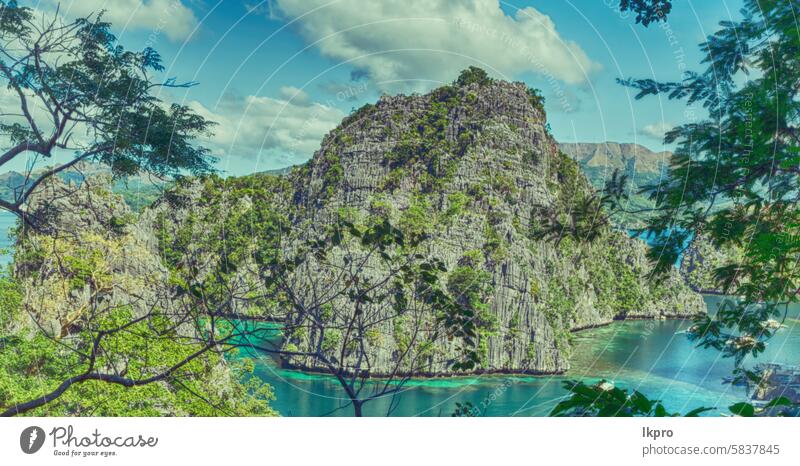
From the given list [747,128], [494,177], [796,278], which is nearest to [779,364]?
[796,278]

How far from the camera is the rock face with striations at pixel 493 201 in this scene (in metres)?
1.96

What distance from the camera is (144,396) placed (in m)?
2.24

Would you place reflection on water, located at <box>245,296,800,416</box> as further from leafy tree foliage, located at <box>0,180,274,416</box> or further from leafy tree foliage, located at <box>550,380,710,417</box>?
leafy tree foliage, located at <box>0,180,274,416</box>

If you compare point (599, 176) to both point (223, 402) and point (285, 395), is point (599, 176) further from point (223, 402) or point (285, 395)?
point (285, 395)

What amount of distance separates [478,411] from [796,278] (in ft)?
4.17
